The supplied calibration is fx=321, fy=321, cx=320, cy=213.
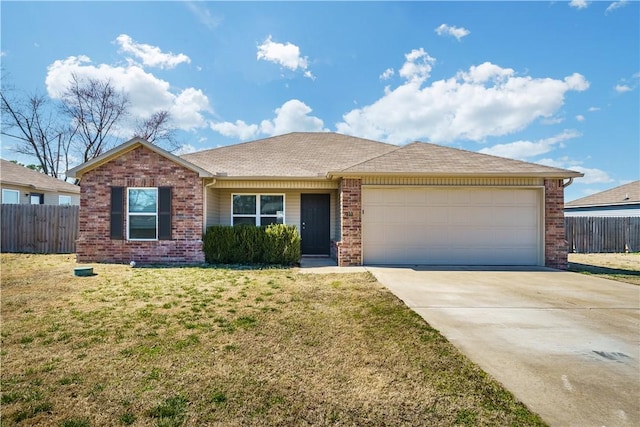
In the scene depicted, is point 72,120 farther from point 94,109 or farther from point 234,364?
point 234,364

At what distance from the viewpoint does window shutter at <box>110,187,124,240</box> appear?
1034cm

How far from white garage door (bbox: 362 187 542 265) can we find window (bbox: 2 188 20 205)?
17248 mm

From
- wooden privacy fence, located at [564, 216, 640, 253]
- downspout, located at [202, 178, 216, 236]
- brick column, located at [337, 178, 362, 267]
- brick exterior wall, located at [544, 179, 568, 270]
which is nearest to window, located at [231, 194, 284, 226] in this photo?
downspout, located at [202, 178, 216, 236]

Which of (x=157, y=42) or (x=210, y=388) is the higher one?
(x=157, y=42)

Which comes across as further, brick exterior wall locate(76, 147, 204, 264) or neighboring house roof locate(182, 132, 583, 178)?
brick exterior wall locate(76, 147, 204, 264)

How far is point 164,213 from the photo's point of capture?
33.9 feet

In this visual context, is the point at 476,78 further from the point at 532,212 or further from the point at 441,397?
the point at 441,397

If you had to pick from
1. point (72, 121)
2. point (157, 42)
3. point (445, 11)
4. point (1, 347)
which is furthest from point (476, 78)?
point (72, 121)

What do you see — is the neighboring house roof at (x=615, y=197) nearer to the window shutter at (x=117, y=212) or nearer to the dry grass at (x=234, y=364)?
the dry grass at (x=234, y=364)

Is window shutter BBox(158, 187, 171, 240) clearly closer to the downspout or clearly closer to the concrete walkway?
the downspout

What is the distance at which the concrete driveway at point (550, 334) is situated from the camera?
8.55 ft

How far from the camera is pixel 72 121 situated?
86.5 feet

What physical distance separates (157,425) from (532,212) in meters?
11.0

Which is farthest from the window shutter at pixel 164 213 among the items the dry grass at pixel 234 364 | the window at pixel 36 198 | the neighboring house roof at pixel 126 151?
the window at pixel 36 198
